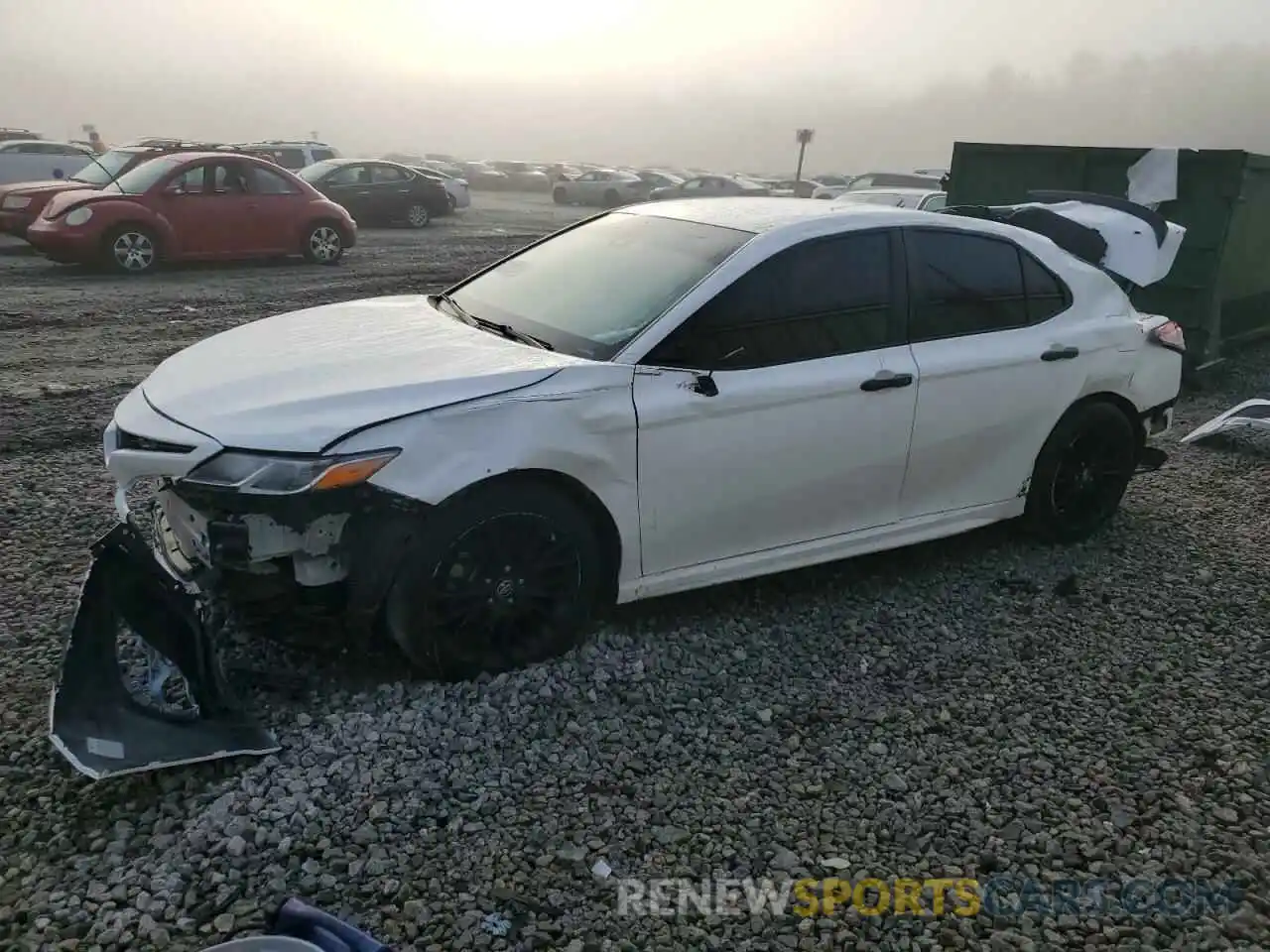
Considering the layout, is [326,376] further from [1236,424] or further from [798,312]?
[1236,424]

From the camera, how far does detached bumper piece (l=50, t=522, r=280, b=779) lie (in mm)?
2973

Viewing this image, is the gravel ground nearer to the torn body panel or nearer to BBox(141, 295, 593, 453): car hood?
BBox(141, 295, 593, 453): car hood

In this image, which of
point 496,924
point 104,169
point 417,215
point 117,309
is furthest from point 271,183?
point 496,924

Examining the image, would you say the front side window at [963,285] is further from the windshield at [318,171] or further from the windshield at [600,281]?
the windshield at [318,171]

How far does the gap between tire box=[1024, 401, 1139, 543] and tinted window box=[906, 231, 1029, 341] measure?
62cm

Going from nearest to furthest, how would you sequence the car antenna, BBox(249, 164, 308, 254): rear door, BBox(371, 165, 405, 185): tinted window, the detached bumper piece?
the detached bumper piece → the car antenna → BBox(249, 164, 308, 254): rear door → BBox(371, 165, 405, 185): tinted window

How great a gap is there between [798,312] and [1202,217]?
5837mm

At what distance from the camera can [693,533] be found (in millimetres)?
3830

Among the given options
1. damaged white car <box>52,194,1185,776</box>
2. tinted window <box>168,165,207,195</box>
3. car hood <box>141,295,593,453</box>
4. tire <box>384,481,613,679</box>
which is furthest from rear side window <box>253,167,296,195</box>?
tire <box>384,481,613,679</box>

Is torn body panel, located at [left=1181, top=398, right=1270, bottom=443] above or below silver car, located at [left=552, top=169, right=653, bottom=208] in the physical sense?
below

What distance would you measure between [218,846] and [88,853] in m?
0.34

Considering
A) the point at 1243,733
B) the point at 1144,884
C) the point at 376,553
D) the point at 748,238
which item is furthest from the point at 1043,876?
the point at 748,238

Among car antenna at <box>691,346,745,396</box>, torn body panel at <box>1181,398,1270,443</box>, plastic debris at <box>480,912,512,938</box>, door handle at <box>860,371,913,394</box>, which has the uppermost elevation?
car antenna at <box>691,346,745,396</box>

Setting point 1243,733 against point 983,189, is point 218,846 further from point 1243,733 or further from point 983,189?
point 983,189
